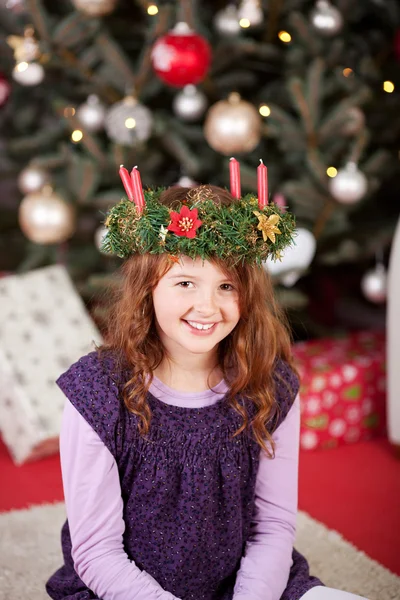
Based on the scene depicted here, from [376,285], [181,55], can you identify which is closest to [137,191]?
[181,55]

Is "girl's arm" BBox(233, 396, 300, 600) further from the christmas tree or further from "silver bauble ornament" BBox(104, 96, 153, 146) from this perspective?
"silver bauble ornament" BBox(104, 96, 153, 146)

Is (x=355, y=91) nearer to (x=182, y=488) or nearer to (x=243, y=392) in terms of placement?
(x=243, y=392)

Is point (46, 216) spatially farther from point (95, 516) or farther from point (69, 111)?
point (95, 516)

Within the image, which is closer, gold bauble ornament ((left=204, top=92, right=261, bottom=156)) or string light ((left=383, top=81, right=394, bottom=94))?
gold bauble ornament ((left=204, top=92, right=261, bottom=156))

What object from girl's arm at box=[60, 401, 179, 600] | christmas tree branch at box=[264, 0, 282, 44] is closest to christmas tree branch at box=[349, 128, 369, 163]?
christmas tree branch at box=[264, 0, 282, 44]

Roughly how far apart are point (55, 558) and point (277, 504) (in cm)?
61

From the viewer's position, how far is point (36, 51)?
7.84 feet

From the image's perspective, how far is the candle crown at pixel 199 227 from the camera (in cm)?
110

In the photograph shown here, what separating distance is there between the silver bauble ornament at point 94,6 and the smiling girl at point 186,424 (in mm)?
1274

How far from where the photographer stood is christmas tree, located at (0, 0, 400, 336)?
232 cm

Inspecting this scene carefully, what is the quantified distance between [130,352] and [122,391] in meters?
0.07

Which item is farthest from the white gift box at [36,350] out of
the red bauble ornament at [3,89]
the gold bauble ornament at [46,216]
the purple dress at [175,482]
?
the purple dress at [175,482]

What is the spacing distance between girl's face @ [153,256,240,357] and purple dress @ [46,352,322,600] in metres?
0.12

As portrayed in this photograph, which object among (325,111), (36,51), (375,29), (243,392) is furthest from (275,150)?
(243,392)
